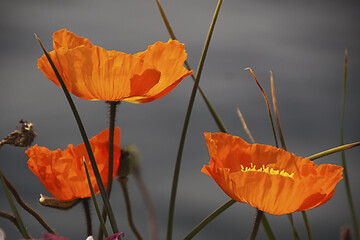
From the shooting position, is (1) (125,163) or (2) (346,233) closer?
(2) (346,233)

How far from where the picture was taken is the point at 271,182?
0.29 metres

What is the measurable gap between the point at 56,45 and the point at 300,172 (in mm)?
169

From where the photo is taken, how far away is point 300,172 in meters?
0.32

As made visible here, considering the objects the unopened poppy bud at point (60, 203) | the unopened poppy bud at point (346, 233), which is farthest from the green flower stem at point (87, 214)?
the unopened poppy bud at point (346, 233)

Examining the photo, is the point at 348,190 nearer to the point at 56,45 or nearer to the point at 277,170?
the point at 277,170

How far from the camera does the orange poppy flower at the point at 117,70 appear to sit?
1.03 feet

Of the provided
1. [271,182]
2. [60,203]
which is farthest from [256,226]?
[60,203]

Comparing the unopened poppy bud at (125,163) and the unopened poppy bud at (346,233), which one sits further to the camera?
the unopened poppy bud at (125,163)

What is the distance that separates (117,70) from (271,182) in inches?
4.3

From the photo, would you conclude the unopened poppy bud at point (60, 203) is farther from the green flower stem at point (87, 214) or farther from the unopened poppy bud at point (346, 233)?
the unopened poppy bud at point (346, 233)

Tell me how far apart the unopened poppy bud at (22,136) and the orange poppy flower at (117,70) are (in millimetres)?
33

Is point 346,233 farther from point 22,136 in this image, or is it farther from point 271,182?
point 22,136

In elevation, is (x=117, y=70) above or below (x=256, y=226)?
above

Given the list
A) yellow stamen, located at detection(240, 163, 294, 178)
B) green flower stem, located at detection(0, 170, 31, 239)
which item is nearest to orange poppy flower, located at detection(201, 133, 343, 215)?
yellow stamen, located at detection(240, 163, 294, 178)
